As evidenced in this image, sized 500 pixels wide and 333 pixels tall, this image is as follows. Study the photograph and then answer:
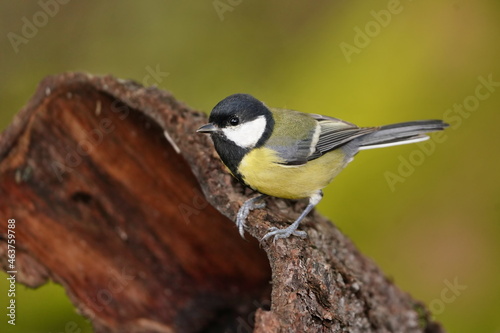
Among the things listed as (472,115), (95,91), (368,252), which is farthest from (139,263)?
(472,115)

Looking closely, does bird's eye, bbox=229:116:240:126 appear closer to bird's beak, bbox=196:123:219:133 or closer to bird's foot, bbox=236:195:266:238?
bird's beak, bbox=196:123:219:133

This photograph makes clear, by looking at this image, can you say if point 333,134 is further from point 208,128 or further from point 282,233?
point 282,233

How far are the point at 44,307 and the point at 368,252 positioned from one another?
154 cm

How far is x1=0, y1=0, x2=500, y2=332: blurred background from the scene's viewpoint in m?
2.53

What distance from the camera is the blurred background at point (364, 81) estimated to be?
2.53m

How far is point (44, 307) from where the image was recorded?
2.43 meters

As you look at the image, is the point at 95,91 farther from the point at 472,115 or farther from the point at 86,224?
the point at 472,115

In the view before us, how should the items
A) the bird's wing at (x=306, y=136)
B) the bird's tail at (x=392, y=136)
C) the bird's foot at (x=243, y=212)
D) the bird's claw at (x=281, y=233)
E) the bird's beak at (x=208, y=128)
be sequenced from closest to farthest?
1. the bird's claw at (x=281, y=233)
2. the bird's foot at (x=243, y=212)
3. the bird's beak at (x=208, y=128)
4. the bird's wing at (x=306, y=136)
5. the bird's tail at (x=392, y=136)

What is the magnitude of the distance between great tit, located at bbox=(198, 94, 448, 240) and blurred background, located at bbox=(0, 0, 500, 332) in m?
0.40

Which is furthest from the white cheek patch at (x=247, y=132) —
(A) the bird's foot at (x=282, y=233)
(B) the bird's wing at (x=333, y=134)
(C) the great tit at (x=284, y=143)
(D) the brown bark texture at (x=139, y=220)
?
(A) the bird's foot at (x=282, y=233)

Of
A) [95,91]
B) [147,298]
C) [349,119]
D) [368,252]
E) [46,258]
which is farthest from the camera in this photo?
[349,119]

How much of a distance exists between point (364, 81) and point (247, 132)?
3.41 feet

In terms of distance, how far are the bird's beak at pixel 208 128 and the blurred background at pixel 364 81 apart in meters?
0.95

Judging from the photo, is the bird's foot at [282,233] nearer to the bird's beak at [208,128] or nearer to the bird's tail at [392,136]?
the bird's beak at [208,128]
